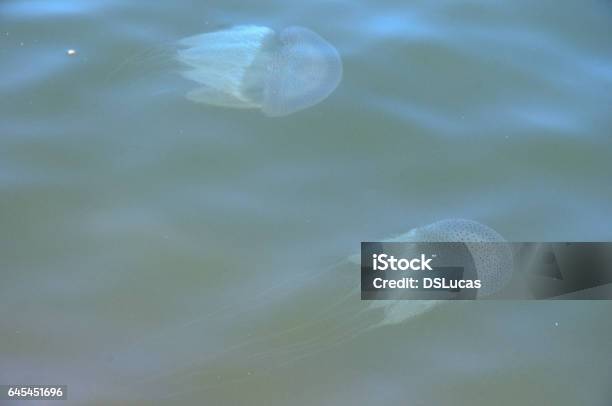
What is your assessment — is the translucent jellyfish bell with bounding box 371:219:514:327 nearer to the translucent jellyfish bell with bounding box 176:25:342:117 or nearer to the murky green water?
the murky green water

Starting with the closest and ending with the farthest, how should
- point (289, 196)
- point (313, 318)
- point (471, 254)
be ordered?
point (313, 318) → point (471, 254) → point (289, 196)

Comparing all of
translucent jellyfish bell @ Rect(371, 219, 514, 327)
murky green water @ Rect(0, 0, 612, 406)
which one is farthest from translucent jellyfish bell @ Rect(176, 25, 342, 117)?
translucent jellyfish bell @ Rect(371, 219, 514, 327)

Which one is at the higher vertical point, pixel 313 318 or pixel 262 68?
pixel 262 68

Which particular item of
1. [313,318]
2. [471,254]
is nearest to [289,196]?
[313,318]

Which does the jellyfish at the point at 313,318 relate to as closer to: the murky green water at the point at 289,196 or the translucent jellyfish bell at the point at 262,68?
the murky green water at the point at 289,196

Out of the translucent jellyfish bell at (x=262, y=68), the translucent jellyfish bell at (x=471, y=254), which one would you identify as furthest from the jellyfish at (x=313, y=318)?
the translucent jellyfish bell at (x=262, y=68)

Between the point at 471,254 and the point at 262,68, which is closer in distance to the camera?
the point at 471,254

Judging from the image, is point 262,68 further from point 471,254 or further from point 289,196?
point 471,254
